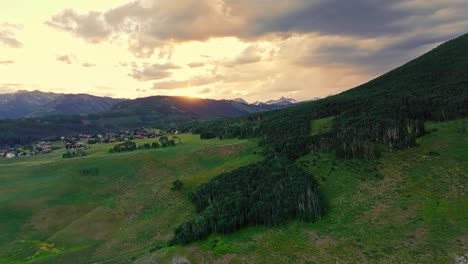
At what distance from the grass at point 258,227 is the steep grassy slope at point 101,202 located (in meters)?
0.39

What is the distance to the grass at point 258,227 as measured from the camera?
2640 inches

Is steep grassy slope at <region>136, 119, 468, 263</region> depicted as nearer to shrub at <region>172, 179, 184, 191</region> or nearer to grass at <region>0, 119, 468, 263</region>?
grass at <region>0, 119, 468, 263</region>

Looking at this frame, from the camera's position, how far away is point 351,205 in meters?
84.1

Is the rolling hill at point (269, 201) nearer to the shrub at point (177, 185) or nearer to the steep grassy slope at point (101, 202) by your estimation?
the steep grassy slope at point (101, 202)

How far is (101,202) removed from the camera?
383ft

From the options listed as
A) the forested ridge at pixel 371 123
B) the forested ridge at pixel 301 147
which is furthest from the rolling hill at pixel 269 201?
the forested ridge at pixel 371 123

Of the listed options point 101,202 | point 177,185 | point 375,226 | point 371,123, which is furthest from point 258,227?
point 371,123

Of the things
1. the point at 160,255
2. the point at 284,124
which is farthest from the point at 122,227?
the point at 284,124

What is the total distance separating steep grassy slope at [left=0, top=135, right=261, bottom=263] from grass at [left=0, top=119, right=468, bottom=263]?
1.29 feet

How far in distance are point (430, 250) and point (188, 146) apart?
452 feet

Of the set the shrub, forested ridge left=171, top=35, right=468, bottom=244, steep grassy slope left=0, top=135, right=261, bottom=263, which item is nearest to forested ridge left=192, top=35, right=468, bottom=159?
forested ridge left=171, top=35, right=468, bottom=244

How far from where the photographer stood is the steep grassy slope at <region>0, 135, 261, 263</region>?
88.8 metres

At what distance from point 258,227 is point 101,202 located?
211ft

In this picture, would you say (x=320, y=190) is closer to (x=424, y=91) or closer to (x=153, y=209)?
(x=153, y=209)
